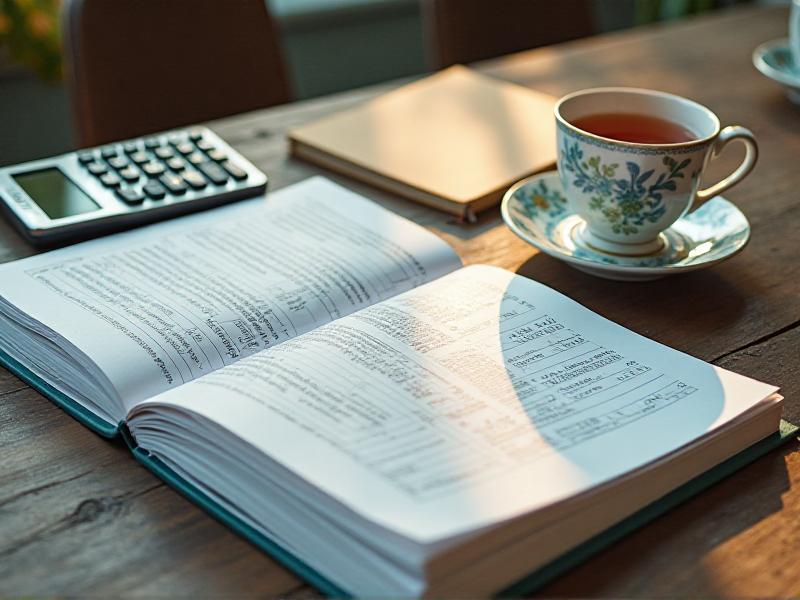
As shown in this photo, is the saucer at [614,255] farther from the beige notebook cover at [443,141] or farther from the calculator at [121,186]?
the calculator at [121,186]

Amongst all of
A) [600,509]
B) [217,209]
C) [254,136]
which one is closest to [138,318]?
[217,209]

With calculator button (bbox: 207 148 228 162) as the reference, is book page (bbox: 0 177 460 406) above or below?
below

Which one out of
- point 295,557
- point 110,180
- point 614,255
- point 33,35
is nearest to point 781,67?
point 614,255

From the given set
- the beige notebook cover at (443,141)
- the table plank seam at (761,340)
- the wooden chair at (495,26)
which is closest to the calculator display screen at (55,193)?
the beige notebook cover at (443,141)

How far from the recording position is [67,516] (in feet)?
1.66

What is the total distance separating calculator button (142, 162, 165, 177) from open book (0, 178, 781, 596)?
96 mm

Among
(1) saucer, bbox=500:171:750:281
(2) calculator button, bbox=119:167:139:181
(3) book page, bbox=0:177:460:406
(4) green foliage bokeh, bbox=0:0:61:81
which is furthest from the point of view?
(4) green foliage bokeh, bbox=0:0:61:81

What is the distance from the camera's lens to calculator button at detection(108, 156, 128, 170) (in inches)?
33.1

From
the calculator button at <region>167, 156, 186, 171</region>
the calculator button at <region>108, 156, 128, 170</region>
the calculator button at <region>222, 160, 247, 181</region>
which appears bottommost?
the calculator button at <region>222, 160, 247, 181</region>

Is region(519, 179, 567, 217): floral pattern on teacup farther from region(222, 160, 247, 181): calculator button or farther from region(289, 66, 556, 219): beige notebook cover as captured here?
region(222, 160, 247, 181): calculator button

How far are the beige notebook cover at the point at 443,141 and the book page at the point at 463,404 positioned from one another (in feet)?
0.77

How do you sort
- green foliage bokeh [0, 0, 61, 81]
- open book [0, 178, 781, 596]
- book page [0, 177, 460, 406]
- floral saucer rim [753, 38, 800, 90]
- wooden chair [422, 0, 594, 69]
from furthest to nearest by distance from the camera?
1. green foliage bokeh [0, 0, 61, 81]
2. wooden chair [422, 0, 594, 69]
3. floral saucer rim [753, 38, 800, 90]
4. book page [0, 177, 460, 406]
5. open book [0, 178, 781, 596]

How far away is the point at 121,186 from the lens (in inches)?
32.0

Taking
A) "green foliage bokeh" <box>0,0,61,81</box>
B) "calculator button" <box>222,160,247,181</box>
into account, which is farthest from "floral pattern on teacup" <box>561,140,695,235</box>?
"green foliage bokeh" <box>0,0,61,81</box>
